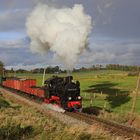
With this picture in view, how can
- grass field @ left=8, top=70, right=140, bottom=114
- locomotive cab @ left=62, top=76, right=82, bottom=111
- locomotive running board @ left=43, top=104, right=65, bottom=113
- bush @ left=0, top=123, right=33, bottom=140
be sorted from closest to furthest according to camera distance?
bush @ left=0, top=123, right=33, bottom=140, locomotive cab @ left=62, top=76, right=82, bottom=111, locomotive running board @ left=43, top=104, right=65, bottom=113, grass field @ left=8, top=70, right=140, bottom=114

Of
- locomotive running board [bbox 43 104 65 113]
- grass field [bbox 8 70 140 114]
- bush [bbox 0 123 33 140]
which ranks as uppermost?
bush [bbox 0 123 33 140]

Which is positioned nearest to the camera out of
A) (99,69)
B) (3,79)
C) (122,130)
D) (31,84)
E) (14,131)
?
(14,131)

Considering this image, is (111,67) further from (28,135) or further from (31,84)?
(28,135)

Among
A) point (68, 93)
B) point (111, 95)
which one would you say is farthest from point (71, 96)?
point (111, 95)

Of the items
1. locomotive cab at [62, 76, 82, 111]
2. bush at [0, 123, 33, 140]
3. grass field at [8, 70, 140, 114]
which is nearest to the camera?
bush at [0, 123, 33, 140]


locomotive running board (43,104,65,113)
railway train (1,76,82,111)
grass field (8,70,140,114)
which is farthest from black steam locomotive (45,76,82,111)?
grass field (8,70,140,114)

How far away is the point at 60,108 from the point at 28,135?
15574mm

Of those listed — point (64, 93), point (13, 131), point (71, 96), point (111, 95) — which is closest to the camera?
point (13, 131)

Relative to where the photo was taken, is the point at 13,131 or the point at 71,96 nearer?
the point at 13,131

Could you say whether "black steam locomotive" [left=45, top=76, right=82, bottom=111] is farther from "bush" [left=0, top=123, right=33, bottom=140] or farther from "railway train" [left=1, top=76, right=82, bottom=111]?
"bush" [left=0, top=123, right=33, bottom=140]

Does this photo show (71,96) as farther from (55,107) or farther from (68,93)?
(55,107)

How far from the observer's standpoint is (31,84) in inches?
1832

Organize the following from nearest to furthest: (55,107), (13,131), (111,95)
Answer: (13,131)
(55,107)
(111,95)

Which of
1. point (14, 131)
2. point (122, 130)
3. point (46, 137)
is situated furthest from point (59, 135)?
point (122, 130)
